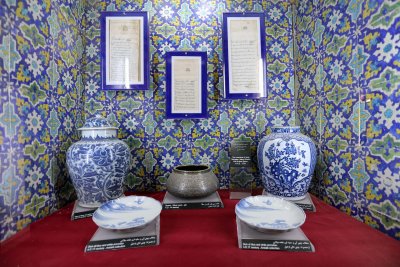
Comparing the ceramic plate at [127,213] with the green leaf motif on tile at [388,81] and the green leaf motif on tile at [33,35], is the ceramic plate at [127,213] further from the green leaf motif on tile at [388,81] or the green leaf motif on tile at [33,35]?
the green leaf motif on tile at [388,81]

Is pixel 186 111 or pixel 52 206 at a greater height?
pixel 186 111

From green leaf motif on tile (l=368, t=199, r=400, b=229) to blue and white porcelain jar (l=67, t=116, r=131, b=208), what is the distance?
879 mm

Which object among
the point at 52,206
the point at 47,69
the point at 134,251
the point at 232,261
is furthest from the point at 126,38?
the point at 232,261

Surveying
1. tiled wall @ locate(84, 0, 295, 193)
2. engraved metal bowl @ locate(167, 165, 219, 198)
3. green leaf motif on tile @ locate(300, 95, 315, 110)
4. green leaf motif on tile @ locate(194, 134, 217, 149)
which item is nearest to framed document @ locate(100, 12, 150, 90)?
tiled wall @ locate(84, 0, 295, 193)

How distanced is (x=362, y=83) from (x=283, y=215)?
506mm

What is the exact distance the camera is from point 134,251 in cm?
55

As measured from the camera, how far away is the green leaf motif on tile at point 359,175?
69 cm

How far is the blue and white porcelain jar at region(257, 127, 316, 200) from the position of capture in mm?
796

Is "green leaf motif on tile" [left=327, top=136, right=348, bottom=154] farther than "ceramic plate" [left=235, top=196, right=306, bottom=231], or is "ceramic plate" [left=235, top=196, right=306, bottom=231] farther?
"green leaf motif on tile" [left=327, top=136, right=348, bottom=154]

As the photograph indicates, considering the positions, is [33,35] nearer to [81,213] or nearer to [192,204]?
[81,213]

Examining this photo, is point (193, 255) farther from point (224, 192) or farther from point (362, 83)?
point (362, 83)

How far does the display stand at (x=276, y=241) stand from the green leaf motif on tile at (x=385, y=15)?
2.15ft

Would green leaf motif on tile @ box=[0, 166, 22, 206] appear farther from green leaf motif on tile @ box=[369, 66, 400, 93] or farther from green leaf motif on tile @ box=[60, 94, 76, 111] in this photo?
green leaf motif on tile @ box=[369, 66, 400, 93]

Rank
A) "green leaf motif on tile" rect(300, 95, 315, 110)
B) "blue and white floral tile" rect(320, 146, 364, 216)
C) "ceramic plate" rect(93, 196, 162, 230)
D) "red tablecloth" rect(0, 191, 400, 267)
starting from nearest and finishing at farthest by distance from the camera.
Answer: "red tablecloth" rect(0, 191, 400, 267)
"ceramic plate" rect(93, 196, 162, 230)
"blue and white floral tile" rect(320, 146, 364, 216)
"green leaf motif on tile" rect(300, 95, 315, 110)
